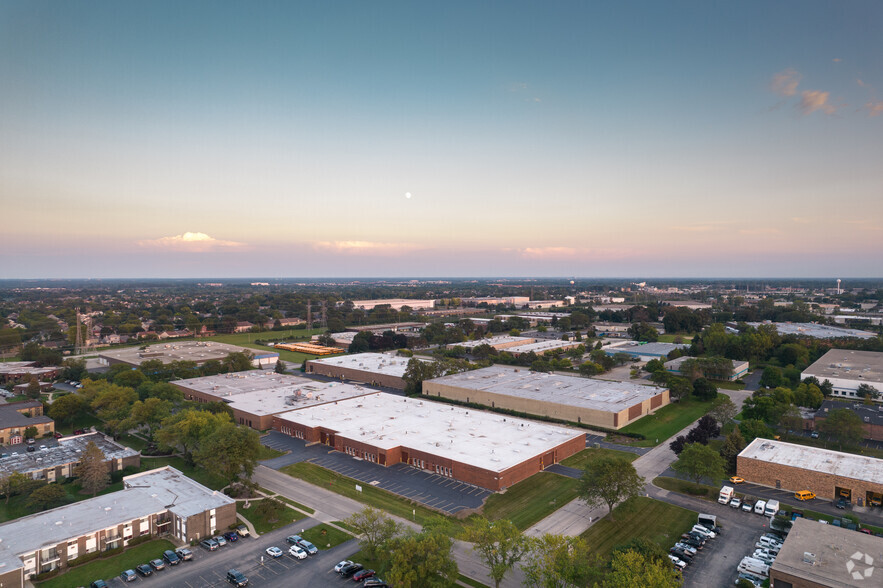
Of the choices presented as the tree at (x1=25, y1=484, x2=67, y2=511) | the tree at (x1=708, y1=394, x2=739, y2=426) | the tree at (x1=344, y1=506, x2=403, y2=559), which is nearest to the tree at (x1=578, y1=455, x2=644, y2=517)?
the tree at (x1=344, y1=506, x2=403, y2=559)

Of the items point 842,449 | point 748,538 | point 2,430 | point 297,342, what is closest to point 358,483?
point 748,538

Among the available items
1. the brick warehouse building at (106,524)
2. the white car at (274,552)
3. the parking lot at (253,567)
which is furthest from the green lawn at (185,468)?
the white car at (274,552)

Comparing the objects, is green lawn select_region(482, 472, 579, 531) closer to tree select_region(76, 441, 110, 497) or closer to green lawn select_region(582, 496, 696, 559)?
green lawn select_region(582, 496, 696, 559)

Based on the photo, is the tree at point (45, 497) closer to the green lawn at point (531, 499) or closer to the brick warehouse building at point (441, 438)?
the brick warehouse building at point (441, 438)

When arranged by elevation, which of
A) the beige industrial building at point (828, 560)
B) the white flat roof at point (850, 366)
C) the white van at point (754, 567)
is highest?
the white flat roof at point (850, 366)

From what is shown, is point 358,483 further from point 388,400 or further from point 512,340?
point 512,340

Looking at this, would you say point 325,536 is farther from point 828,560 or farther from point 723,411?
point 723,411
